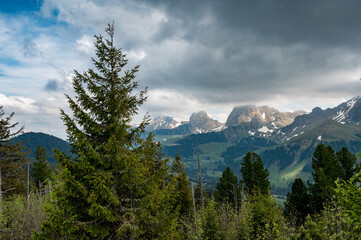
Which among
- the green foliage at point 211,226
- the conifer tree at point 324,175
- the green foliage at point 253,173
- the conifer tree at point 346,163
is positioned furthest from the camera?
the green foliage at point 253,173

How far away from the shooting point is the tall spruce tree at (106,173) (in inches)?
471

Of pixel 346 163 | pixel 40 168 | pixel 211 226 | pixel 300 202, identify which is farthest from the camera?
pixel 40 168

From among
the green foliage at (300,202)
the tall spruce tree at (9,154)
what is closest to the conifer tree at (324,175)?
the green foliage at (300,202)

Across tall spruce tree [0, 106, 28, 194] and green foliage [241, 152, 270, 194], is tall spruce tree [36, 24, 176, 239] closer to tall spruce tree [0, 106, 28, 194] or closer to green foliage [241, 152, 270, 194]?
tall spruce tree [0, 106, 28, 194]

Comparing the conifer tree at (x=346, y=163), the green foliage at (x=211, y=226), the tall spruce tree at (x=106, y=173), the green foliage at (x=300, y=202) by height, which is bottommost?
the green foliage at (x=300, y=202)

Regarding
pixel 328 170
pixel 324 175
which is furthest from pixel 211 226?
pixel 328 170

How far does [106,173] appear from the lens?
40.7 feet

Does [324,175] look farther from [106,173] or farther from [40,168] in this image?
[40,168]

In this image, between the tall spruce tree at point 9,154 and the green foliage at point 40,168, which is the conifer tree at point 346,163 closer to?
the tall spruce tree at point 9,154

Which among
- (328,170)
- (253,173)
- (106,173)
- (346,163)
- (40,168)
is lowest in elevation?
(253,173)

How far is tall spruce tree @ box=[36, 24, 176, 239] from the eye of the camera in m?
12.0

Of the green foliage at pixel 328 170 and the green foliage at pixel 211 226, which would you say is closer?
the green foliage at pixel 211 226

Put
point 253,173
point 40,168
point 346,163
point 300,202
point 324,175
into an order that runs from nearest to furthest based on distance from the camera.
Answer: point 324,175, point 346,163, point 300,202, point 253,173, point 40,168

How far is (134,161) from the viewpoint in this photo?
1309 centimetres
